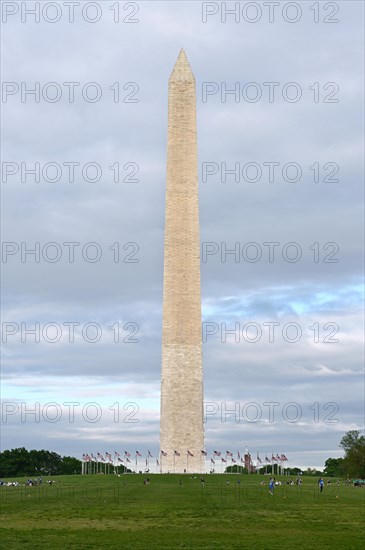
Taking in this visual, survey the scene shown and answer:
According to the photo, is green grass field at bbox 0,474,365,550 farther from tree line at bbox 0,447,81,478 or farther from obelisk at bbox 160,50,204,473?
tree line at bbox 0,447,81,478

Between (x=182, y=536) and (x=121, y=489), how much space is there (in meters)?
18.8

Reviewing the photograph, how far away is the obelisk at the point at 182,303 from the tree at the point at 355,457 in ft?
96.9

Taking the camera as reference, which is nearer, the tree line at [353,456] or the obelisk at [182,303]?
the obelisk at [182,303]

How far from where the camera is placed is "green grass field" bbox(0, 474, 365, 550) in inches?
1423

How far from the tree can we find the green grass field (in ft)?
111

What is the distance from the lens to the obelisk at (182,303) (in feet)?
225

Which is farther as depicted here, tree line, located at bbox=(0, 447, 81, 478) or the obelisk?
tree line, located at bbox=(0, 447, 81, 478)

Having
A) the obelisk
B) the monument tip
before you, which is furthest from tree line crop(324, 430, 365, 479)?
the monument tip

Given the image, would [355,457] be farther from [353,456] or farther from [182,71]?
[182,71]

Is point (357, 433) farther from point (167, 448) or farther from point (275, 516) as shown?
point (275, 516)

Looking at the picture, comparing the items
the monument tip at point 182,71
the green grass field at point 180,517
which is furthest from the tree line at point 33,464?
the monument tip at point 182,71

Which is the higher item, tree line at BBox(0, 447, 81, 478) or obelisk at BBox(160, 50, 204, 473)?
obelisk at BBox(160, 50, 204, 473)

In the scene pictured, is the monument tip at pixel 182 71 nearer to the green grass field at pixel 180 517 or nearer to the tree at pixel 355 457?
the green grass field at pixel 180 517

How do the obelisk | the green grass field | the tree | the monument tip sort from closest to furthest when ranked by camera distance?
the green grass field → the obelisk → the monument tip → the tree
